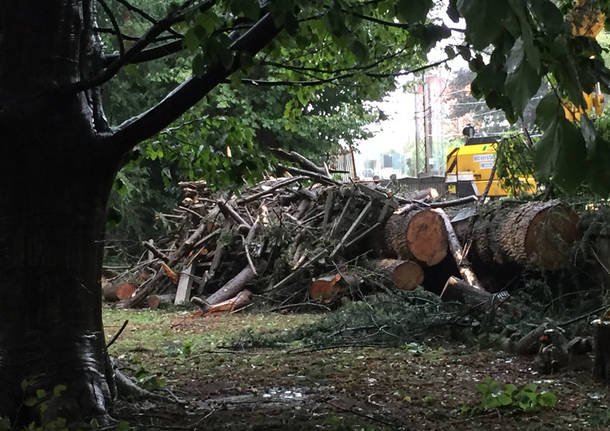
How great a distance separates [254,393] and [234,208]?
7902 millimetres

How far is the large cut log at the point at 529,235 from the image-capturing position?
7957 millimetres

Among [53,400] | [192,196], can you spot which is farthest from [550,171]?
[192,196]

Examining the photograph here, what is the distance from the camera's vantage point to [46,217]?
3.73m

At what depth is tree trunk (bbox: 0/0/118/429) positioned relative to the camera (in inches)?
143

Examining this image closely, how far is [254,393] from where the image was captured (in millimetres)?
4891

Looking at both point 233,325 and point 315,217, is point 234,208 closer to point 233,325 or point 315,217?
point 315,217

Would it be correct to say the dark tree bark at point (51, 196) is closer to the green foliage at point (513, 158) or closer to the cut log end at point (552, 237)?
the cut log end at point (552, 237)

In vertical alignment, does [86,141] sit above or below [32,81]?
below

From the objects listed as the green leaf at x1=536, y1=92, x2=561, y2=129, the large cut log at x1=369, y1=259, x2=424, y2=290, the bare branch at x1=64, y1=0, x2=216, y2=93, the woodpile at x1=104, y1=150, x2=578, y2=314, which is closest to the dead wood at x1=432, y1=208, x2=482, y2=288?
the woodpile at x1=104, y1=150, x2=578, y2=314

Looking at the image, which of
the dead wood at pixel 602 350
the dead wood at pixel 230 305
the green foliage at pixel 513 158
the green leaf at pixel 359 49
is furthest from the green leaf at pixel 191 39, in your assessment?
the dead wood at pixel 230 305

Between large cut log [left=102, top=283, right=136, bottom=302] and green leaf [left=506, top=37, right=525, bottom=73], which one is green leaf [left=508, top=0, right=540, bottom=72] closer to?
green leaf [left=506, top=37, right=525, bottom=73]

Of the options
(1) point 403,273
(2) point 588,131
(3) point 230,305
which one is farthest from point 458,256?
(2) point 588,131

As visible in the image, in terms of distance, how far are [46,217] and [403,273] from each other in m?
6.90

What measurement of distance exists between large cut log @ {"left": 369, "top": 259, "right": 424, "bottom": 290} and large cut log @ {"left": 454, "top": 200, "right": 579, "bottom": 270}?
3.24 ft
